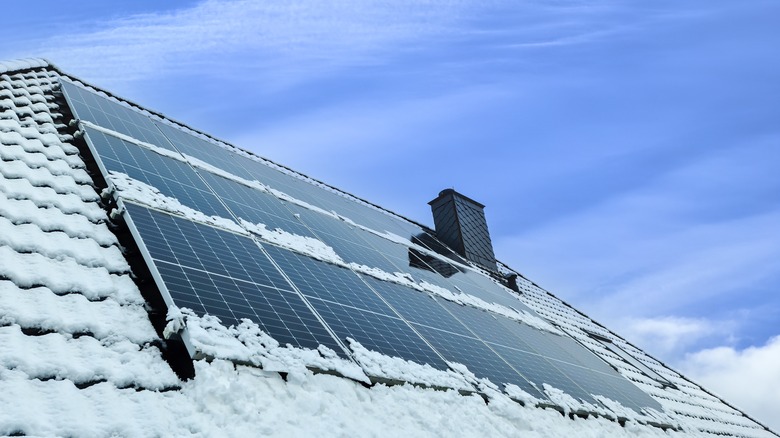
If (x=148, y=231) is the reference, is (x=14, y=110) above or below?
above

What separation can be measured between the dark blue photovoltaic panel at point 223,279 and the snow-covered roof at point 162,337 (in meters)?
0.05

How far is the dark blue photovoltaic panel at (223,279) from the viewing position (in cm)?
325

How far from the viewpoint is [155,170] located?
5.16 m

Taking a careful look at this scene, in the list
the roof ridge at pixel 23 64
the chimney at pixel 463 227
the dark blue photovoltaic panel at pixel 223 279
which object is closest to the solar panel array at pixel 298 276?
the dark blue photovoltaic panel at pixel 223 279

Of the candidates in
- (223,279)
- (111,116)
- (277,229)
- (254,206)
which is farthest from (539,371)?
(111,116)

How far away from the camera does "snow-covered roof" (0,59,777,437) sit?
2.33 m

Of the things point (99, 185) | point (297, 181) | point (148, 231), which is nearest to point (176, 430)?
point (148, 231)

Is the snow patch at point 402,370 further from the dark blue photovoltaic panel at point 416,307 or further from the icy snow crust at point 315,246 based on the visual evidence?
the dark blue photovoltaic panel at point 416,307

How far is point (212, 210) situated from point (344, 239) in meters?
2.32

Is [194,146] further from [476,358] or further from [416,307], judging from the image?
[476,358]

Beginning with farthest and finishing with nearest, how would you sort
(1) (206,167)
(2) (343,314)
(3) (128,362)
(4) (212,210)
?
(1) (206,167)
(4) (212,210)
(2) (343,314)
(3) (128,362)

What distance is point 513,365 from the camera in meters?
5.63

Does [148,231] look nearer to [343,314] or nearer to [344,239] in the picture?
[343,314]

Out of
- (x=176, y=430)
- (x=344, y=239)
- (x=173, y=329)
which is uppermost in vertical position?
(x=344, y=239)
